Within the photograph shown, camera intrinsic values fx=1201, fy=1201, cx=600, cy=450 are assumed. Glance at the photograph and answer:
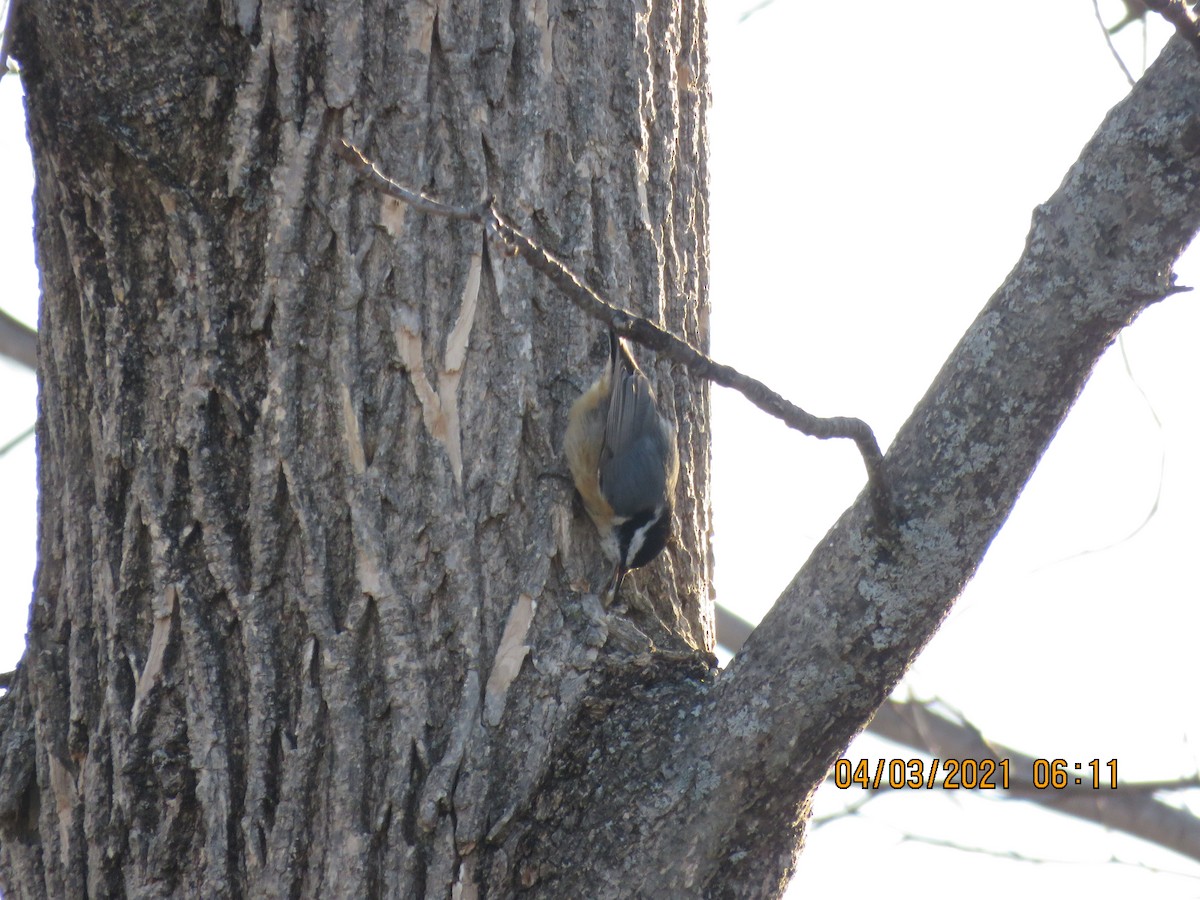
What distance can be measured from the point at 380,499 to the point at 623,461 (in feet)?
3.44

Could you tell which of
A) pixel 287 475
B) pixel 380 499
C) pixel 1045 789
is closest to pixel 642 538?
pixel 380 499

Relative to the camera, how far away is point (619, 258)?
2064 millimetres

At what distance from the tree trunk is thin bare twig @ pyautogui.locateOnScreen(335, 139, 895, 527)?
1.34 feet

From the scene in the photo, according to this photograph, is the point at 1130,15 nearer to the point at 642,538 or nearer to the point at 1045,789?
the point at 642,538

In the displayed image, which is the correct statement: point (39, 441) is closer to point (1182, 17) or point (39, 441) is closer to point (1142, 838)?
point (1182, 17)

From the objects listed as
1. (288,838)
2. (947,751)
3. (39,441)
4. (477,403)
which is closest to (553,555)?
(477,403)

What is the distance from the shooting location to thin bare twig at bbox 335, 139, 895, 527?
138cm

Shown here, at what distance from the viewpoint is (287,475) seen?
1.77 meters

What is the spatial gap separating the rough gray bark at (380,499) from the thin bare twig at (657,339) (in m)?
0.08

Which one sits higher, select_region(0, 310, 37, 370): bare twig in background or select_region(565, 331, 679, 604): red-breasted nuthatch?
select_region(0, 310, 37, 370): bare twig in background

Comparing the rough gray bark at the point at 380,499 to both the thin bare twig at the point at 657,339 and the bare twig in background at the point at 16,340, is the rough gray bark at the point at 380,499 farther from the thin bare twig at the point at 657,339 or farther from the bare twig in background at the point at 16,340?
the bare twig in background at the point at 16,340

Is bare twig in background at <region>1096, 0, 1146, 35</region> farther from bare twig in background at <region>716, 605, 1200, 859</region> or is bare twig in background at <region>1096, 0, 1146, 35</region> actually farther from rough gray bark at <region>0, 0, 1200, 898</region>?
bare twig in background at <region>716, 605, 1200, 859</region>

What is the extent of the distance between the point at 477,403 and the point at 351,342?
0.71ft

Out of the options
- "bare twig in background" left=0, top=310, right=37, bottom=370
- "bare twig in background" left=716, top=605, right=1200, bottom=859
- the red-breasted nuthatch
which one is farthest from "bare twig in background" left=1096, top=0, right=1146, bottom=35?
"bare twig in background" left=0, top=310, right=37, bottom=370
